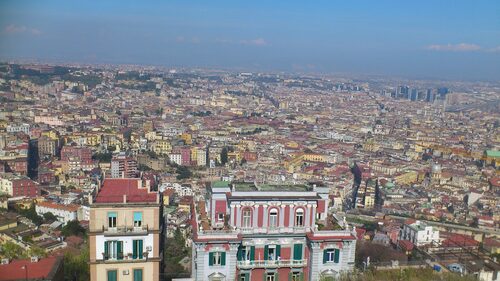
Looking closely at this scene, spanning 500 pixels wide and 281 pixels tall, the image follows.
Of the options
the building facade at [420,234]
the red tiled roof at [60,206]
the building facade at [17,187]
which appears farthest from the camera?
the building facade at [17,187]

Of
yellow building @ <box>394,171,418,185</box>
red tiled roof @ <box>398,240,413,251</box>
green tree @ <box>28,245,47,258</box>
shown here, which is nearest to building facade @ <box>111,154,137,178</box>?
green tree @ <box>28,245,47,258</box>

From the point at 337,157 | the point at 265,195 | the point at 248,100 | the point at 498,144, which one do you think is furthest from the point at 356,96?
the point at 265,195

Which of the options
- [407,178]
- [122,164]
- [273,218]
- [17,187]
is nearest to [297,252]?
[273,218]

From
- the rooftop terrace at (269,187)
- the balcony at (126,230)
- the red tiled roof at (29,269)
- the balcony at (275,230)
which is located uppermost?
the rooftop terrace at (269,187)

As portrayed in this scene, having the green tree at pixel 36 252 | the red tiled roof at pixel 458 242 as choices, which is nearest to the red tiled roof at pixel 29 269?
the green tree at pixel 36 252

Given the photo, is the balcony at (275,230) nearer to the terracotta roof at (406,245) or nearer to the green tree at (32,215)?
the terracotta roof at (406,245)

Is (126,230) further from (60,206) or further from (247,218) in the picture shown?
(60,206)
